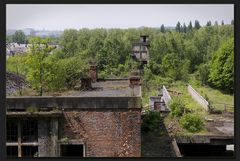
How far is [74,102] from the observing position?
10.1m

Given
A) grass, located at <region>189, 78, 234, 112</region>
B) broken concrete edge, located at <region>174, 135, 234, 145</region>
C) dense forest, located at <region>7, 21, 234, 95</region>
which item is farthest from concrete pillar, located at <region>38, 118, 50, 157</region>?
grass, located at <region>189, 78, 234, 112</region>

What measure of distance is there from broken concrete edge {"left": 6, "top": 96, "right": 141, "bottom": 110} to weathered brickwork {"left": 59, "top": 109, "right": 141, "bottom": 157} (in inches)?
5.3

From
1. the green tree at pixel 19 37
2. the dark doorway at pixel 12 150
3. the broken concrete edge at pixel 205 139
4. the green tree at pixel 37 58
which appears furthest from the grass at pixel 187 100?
the dark doorway at pixel 12 150

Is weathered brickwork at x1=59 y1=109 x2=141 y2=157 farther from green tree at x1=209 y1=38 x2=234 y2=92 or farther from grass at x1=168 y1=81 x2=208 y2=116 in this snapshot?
green tree at x1=209 y1=38 x2=234 y2=92

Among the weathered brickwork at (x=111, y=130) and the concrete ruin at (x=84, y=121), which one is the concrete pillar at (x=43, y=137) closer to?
the concrete ruin at (x=84, y=121)

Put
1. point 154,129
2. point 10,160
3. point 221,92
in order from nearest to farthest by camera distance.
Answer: point 10,160 < point 154,129 < point 221,92

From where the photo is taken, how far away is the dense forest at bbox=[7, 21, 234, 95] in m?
21.5

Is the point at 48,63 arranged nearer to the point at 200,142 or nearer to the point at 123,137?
the point at 200,142

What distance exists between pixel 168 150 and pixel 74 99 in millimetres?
3862

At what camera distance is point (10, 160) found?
8664 millimetres

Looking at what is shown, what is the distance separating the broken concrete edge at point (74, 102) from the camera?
1002 cm

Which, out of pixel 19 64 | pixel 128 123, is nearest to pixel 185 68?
pixel 19 64

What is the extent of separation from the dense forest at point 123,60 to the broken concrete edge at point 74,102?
10.4 m

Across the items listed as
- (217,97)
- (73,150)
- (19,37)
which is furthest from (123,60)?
(73,150)
